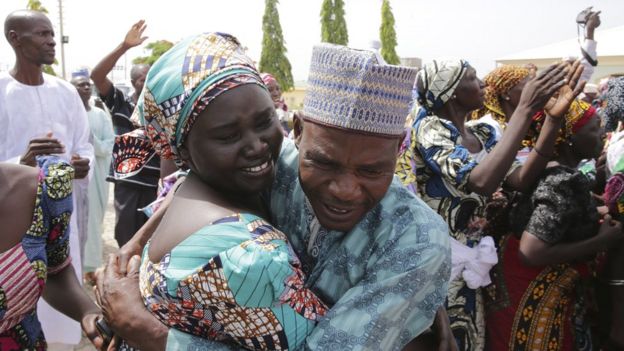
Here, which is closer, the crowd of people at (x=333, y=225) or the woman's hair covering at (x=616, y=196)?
the crowd of people at (x=333, y=225)

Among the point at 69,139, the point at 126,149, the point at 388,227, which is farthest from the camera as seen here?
the point at 69,139

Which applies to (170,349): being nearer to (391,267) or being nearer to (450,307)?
(391,267)

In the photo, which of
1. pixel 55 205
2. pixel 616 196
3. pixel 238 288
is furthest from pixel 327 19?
pixel 238 288

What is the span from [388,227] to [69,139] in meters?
4.05

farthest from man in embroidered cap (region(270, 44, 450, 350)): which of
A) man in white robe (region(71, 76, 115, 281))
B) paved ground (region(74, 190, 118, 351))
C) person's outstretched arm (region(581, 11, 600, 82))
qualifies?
man in white robe (region(71, 76, 115, 281))

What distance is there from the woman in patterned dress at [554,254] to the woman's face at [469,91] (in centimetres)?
38

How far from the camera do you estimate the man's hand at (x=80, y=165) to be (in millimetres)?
4492

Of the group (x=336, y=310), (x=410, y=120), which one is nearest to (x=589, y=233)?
(x=410, y=120)

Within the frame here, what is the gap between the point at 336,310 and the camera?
1.30m

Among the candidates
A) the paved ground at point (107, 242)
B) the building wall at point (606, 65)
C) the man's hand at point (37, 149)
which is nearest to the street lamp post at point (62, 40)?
the paved ground at point (107, 242)

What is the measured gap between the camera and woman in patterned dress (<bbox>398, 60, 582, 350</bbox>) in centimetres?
266

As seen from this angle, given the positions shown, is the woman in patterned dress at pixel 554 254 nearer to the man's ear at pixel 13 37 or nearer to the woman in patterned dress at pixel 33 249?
the woman in patterned dress at pixel 33 249

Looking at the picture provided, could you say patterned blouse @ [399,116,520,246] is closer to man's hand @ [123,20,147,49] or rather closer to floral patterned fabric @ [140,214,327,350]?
floral patterned fabric @ [140,214,327,350]

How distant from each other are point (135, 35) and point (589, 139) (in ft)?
13.6
